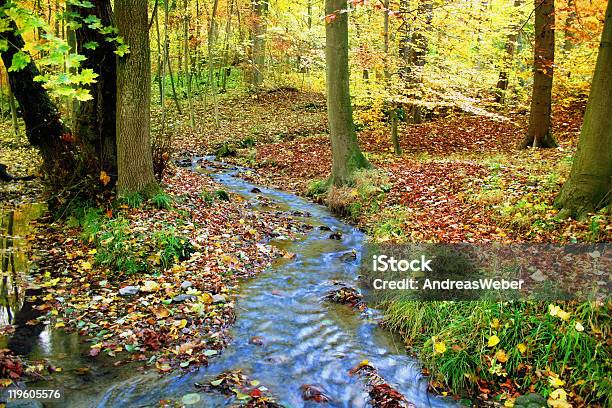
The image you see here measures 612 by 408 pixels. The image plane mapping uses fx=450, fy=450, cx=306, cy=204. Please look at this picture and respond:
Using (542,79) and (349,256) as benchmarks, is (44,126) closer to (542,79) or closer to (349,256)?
(349,256)

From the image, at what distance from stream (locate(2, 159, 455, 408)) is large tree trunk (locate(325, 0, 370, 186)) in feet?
15.4

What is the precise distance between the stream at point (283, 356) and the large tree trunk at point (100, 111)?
120 inches

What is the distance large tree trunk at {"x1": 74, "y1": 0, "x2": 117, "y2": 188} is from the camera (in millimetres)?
9273

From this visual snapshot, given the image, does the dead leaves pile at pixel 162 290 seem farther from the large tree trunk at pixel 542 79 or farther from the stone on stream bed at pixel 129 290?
the large tree trunk at pixel 542 79

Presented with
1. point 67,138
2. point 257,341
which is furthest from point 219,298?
point 67,138

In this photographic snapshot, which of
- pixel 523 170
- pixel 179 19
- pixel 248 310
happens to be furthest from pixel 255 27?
pixel 248 310

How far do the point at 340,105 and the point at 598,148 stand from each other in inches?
270

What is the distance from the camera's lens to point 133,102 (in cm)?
867

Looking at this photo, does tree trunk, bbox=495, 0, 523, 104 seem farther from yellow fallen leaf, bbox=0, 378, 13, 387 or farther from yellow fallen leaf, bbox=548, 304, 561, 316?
yellow fallen leaf, bbox=0, 378, 13, 387

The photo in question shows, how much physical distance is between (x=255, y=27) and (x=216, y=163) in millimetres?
13739

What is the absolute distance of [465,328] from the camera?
5.33 m

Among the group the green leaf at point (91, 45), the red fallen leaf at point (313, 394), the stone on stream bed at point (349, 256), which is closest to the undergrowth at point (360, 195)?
the stone on stream bed at point (349, 256)

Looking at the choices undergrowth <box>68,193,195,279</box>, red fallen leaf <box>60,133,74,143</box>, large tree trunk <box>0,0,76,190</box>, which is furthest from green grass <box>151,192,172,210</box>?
red fallen leaf <box>60,133,74,143</box>

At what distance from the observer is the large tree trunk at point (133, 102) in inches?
333
